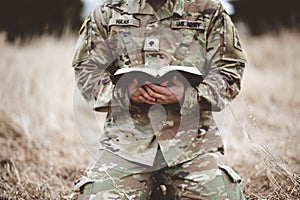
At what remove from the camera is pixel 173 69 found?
69.6 inches

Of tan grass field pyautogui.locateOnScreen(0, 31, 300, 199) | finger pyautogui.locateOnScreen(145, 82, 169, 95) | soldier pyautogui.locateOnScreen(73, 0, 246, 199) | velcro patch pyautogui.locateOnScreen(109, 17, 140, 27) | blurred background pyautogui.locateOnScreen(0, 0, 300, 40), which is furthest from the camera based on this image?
blurred background pyautogui.locateOnScreen(0, 0, 300, 40)

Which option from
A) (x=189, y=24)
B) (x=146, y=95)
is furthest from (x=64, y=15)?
(x=146, y=95)

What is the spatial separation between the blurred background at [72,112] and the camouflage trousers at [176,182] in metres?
0.22

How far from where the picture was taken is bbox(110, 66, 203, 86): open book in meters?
1.79

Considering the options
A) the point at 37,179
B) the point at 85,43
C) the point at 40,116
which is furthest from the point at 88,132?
the point at 85,43

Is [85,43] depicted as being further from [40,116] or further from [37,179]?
[40,116]

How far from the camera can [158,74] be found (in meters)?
1.79

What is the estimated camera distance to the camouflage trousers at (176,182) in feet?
6.10

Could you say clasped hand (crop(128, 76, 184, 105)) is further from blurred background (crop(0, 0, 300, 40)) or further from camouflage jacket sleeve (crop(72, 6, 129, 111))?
blurred background (crop(0, 0, 300, 40))

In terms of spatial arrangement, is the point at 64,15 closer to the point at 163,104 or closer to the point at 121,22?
the point at 121,22

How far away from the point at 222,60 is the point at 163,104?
0.36 metres

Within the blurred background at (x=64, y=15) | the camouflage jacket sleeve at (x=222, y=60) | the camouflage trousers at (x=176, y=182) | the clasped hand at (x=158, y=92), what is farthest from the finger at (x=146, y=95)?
the blurred background at (x=64, y=15)

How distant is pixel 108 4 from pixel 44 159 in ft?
4.81

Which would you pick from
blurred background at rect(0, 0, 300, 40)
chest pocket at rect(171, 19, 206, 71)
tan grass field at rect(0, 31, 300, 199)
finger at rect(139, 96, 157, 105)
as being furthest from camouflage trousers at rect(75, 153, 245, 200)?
blurred background at rect(0, 0, 300, 40)
